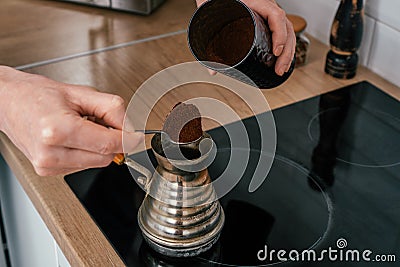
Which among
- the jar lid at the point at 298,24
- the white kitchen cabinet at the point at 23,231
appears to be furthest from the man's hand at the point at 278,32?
the white kitchen cabinet at the point at 23,231

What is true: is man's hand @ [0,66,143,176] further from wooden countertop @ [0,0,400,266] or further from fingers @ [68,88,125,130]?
wooden countertop @ [0,0,400,266]

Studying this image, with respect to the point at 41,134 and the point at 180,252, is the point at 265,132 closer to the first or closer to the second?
the point at 180,252

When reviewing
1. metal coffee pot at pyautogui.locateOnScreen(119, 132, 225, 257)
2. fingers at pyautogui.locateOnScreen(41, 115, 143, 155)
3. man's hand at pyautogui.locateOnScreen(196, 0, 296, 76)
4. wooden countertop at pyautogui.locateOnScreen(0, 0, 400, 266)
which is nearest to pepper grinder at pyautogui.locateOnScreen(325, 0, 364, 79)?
wooden countertop at pyautogui.locateOnScreen(0, 0, 400, 266)

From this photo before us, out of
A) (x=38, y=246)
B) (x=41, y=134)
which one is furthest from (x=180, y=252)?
(x=38, y=246)

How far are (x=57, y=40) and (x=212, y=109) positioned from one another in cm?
43

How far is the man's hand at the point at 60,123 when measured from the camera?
0.69 meters

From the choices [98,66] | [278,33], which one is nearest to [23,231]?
[98,66]

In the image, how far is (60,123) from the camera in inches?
27.0

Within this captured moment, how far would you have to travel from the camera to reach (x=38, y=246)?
3.47 feet

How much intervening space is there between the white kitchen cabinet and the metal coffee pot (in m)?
0.19

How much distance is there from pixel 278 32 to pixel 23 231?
0.58 meters

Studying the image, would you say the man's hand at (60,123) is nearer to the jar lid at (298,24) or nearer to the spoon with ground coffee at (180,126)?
the spoon with ground coffee at (180,126)

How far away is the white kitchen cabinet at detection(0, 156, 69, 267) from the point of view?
1.00 m

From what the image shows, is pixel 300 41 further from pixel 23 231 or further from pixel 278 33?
pixel 23 231
